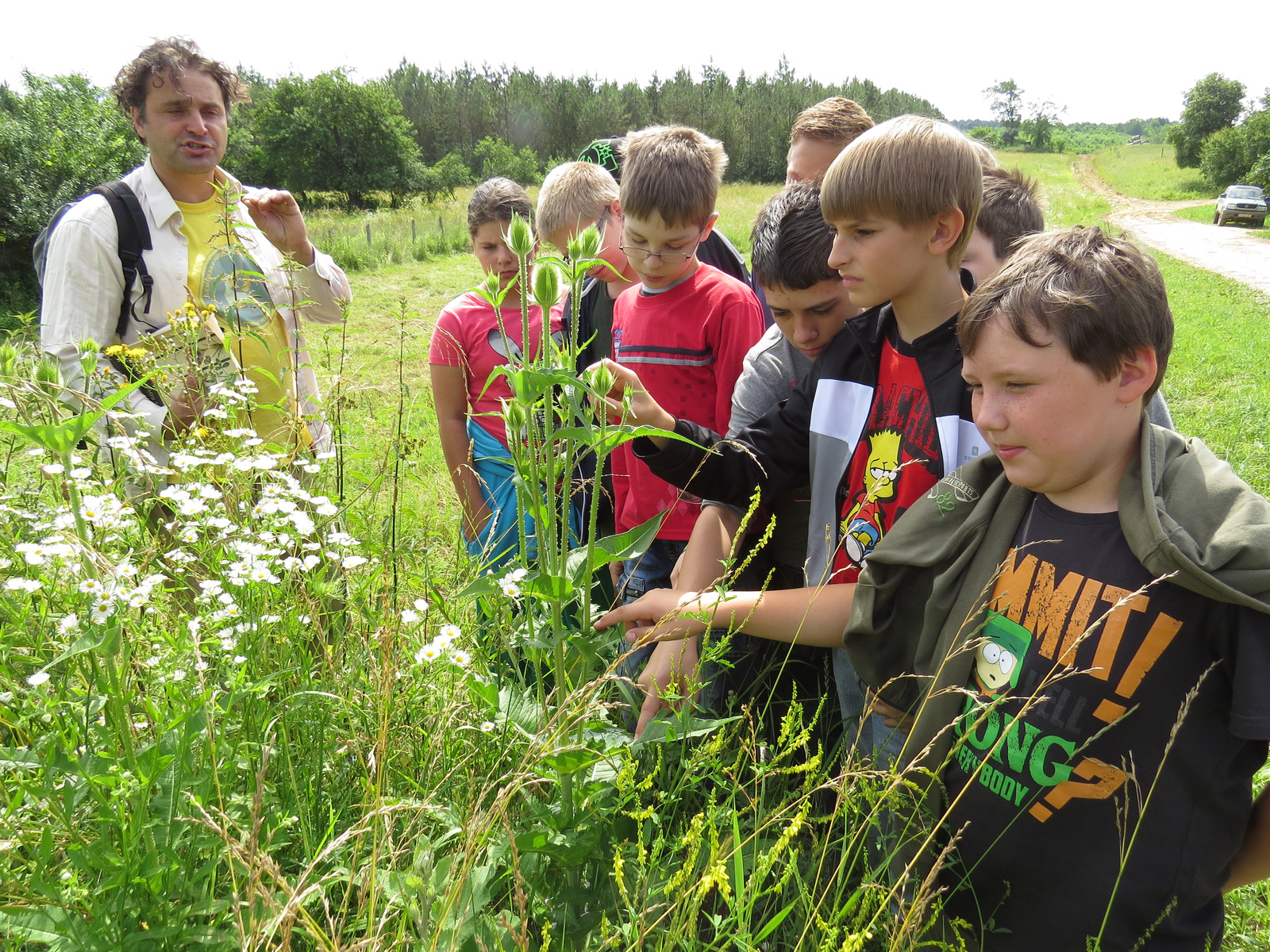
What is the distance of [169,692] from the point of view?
4.69ft

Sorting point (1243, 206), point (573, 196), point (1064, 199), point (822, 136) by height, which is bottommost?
point (573, 196)

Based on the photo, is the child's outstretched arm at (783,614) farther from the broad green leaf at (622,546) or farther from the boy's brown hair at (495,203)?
the boy's brown hair at (495,203)

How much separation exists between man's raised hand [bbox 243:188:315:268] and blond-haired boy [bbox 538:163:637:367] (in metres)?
1.00

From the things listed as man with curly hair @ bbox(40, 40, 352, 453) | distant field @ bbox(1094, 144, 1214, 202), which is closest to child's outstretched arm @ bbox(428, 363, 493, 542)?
man with curly hair @ bbox(40, 40, 352, 453)

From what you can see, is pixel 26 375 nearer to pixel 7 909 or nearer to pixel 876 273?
pixel 7 909

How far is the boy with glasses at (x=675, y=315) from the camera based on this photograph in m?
2.58

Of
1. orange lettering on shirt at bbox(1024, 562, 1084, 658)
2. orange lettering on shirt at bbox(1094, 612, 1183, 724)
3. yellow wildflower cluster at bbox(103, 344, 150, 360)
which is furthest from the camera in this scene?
yellow wildflower cluster at bbox(103, 344, 150, 360)

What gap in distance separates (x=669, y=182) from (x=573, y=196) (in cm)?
80

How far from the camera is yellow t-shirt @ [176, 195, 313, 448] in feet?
7.91

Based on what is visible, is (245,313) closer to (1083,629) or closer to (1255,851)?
(1083,629)

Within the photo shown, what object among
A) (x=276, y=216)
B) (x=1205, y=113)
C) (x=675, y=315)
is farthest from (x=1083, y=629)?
(x=1205, y=113)

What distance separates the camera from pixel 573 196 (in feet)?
10.6

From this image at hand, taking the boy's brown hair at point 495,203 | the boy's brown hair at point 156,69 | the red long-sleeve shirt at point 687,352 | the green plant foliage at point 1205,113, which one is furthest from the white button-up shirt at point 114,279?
the green plant foliage at point 1205,113

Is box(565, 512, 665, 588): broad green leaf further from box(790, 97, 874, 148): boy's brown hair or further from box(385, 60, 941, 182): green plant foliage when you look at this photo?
box(385, 60, 941, 182): green plant foliage
